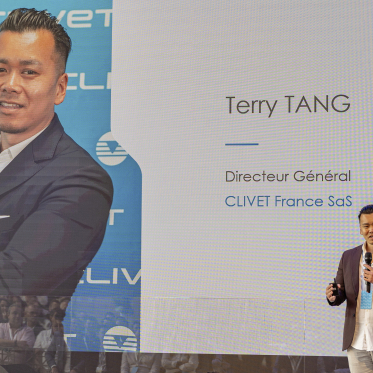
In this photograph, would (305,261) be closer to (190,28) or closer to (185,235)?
(185,235)

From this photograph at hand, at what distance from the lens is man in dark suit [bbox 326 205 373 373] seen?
3.41 m

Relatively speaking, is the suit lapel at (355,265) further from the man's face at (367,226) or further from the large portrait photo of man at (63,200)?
the large portrait photo of man at (63,200)

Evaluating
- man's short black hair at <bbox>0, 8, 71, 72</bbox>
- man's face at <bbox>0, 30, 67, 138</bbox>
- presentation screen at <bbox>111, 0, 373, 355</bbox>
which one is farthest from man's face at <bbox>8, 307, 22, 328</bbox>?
man's short black hair at <bbox>0, 8, 71, 72</bbox>

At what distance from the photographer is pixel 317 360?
Result: 3.93 m

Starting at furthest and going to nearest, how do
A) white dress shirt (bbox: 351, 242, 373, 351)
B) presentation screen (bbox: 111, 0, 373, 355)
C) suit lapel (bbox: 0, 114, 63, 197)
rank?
suit lapel (bbox: 0, 114, 63, 197) → presentation screen (bbox: 111, 0, 373, 355) → white dress shirt (bbox: 351, 242, 373, 351)

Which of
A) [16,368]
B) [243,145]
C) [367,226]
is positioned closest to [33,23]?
[243,145]

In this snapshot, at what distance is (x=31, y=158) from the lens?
4.60 m

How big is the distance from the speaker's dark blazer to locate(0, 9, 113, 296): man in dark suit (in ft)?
5.76

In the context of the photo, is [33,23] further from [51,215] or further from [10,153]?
[51,215]

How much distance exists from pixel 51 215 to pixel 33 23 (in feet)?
4.90

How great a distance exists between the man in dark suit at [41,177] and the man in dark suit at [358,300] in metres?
1.77

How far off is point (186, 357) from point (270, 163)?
1.46 m

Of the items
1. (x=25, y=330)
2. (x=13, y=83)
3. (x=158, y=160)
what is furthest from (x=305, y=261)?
(x=13, y=83)

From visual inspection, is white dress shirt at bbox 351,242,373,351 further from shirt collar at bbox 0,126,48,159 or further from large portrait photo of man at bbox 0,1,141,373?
shirt collar at bbox 0,126,48,159
